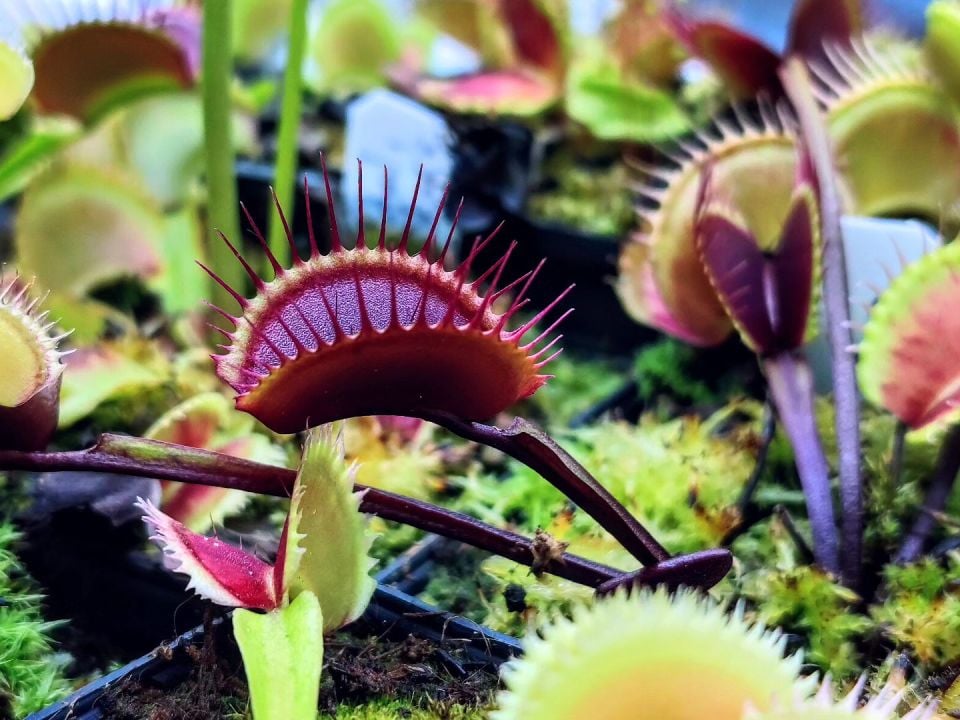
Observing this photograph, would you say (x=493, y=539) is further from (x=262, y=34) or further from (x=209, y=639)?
(x=262, y=34)

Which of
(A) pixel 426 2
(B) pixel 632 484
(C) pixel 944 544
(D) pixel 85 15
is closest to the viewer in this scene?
(C) pixel 944 544

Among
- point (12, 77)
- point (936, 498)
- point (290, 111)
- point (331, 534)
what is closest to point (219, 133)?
point (290, 111)

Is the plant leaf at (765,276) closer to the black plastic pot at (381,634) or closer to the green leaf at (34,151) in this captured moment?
the black plastic pot at (381,634)

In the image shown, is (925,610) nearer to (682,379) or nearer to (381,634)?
(381,634)

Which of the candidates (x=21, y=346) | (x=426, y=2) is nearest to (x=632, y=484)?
(x=21, y=346)

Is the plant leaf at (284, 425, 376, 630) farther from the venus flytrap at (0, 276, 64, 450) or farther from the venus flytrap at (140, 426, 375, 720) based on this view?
the venus flytrap at (0, 276, 64, 450)

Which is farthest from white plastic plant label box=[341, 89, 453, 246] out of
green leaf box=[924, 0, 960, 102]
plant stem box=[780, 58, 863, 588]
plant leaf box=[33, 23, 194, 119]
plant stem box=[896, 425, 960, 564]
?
plant stem box=[896, 425, 960, 564]
